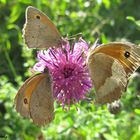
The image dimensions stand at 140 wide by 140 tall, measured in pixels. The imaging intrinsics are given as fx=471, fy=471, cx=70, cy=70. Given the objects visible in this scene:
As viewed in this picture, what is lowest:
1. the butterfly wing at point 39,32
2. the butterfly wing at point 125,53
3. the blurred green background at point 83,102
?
the blurred green background at point 83,102

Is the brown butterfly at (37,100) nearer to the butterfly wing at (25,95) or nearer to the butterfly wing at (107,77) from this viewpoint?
the butterfly wing at (25,95)

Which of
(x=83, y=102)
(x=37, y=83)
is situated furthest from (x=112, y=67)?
(x=83, y=102)

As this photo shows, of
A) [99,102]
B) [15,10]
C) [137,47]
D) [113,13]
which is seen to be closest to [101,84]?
[99,102]

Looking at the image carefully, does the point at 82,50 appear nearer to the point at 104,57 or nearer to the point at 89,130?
the point at 104,57

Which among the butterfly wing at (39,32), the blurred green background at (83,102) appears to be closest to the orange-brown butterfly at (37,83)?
the butterfly wing at (39,32)

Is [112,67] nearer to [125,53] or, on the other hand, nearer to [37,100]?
[125,53]

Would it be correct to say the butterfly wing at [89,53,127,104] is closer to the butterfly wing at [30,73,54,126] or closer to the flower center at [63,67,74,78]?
the flower center at [63,67,74,78]
